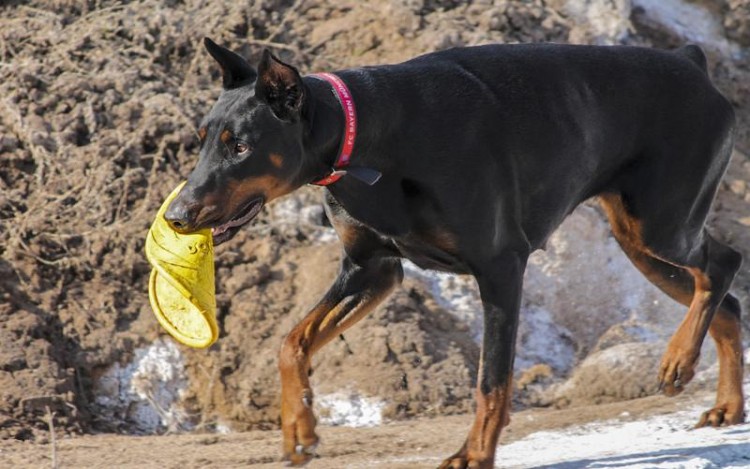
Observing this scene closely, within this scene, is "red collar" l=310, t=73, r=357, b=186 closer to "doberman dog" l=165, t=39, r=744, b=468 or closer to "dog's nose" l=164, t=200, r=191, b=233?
"doberman dog" l=165, t=39, r=744, b=468

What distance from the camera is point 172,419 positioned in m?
7.28

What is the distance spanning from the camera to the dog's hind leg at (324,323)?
17.4 feet

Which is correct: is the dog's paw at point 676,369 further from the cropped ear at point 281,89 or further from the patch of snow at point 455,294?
the cropped ear at point 281,89

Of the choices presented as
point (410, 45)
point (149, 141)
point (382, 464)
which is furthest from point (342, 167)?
point (410, 45)

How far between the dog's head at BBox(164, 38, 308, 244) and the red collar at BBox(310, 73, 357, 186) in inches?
6.9

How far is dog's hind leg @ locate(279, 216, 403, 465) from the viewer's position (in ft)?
17.4

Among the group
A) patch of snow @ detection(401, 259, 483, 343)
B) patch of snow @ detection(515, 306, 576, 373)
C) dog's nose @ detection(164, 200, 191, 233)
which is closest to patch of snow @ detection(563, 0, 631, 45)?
patch of snow @ detection(515, 306, 576, 373)

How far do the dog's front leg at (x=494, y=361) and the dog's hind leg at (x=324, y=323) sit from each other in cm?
53

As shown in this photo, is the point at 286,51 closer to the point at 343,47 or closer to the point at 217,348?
the point at 343,47

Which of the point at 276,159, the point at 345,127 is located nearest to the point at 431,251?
the point at 345,127

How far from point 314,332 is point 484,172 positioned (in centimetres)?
105

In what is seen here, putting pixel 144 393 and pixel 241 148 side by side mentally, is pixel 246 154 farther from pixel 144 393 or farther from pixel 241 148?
pixel 144 393

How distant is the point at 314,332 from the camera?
5543mm

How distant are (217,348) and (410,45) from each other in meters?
2.85
